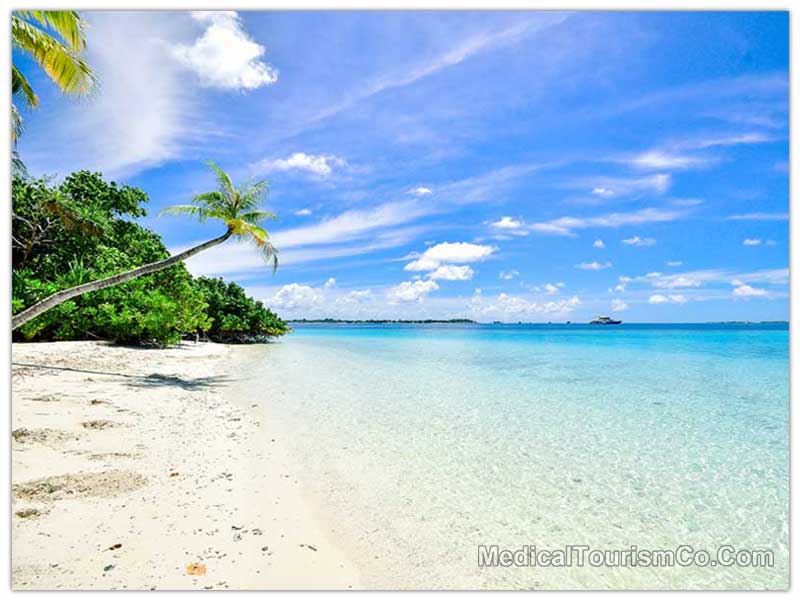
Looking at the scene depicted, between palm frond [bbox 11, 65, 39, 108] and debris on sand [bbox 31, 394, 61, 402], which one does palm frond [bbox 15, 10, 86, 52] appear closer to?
palm frond [bbox 11, 65, 39, 108]

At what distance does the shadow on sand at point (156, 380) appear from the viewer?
9562 millimetres

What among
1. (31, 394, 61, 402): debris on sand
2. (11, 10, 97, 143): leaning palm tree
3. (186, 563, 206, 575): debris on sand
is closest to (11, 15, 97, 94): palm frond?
(11, 10, 97, 143): leaning palm tree

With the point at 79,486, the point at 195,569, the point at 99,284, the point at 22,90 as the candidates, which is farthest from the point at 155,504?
the point at 22,90

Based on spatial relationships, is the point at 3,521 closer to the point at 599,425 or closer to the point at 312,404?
the point at 312,404

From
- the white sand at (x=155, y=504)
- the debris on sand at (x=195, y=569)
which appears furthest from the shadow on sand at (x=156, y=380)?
the debris on sand at (x=195, y=569)

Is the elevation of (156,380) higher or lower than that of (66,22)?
lower

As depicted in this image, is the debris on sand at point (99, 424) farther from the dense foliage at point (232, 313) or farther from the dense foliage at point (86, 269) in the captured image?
the dense foliage at point (232, 313)

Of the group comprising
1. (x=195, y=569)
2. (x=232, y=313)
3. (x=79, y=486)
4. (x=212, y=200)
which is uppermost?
(x=212, y=200)

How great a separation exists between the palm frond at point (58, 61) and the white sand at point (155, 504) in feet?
13.4

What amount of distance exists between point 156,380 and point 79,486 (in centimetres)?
718

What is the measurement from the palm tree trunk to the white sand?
1353 millimetres

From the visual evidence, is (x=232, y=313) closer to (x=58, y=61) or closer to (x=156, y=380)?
(x=156, y=380)

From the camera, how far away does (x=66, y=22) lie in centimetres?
420

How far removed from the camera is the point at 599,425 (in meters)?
7.07
